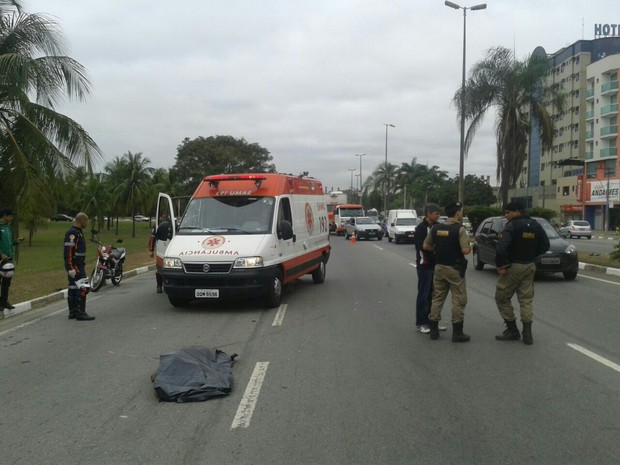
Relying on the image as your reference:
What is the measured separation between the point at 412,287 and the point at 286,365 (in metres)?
7.78

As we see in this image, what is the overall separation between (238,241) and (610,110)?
6740cm

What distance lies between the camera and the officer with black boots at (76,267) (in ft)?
32.8

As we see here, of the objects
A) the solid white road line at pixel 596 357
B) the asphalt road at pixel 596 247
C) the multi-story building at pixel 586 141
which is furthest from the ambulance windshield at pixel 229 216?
the multi-story building at pixel 586 141

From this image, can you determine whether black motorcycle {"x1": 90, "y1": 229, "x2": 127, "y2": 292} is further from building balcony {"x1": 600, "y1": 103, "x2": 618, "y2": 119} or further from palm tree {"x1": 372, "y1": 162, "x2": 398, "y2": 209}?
palm tree {"x1": 372, "y1": 162, "x2": 398, "y2": 209}

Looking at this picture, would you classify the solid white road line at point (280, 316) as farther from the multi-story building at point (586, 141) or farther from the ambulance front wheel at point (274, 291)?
the multi-story building at point (586, 141)

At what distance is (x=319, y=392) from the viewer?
5.87m

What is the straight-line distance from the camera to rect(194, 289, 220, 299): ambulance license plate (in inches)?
407

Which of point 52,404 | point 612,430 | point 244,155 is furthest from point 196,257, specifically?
point 244,155

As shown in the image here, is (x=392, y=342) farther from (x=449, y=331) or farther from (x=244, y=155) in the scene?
(x=244, y=155)

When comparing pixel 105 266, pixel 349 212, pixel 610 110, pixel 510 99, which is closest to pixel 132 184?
pixel 349 212

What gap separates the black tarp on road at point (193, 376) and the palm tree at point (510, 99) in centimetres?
2634

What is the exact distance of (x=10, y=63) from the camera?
14.7m

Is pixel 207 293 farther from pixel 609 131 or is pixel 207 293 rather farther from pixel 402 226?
pixel 609 131

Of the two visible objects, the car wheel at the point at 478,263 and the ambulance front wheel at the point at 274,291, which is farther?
the car wheel at the point at 478,263
